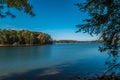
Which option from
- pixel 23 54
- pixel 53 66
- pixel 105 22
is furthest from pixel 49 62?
pixel 105 22

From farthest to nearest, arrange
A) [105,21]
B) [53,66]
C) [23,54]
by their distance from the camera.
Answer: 1. [23,54]
2. [53,66]
3. [105,21]

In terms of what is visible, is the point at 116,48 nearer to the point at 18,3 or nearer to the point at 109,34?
the point at 109,34

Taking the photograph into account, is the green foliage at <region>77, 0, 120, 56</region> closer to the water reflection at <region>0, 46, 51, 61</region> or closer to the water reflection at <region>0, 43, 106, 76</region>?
the water reflection at <region>0, 43, 106, 76</region>

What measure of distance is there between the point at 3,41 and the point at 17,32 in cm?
1094

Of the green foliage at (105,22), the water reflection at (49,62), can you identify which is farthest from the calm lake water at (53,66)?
the green foliage at (105,22)

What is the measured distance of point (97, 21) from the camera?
291 inches

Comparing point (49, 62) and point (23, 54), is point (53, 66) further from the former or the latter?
point (23, 54)

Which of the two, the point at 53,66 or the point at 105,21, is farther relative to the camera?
the point at 53,66

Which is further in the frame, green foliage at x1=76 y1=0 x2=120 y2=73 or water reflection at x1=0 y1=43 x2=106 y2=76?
water reflection at x1=0 y1=43 x2=106 y2=76

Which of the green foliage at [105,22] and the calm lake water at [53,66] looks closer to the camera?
the green foliage at [105,22]

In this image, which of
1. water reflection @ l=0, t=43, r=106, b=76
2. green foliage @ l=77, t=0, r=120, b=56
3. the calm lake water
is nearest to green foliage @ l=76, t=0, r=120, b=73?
green foliage @ l=77, t=0, r=120, b=56

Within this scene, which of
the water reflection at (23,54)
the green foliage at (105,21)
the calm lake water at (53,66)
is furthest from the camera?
the water reflection at (23,54)

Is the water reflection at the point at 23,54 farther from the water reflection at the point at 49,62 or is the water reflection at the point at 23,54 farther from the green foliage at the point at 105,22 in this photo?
the green foliage at the point at 105,22

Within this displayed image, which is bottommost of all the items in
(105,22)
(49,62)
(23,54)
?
(49,62)
